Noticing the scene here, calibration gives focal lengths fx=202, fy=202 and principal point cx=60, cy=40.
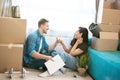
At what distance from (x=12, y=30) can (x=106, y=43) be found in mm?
1512

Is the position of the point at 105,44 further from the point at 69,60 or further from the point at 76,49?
the point at 69,60

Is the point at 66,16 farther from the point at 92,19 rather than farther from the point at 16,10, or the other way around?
the point at 16,10

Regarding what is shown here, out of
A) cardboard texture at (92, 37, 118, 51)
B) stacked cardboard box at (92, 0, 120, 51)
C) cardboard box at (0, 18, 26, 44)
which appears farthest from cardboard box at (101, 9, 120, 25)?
cardboard box at (0, 18, 26, 44)

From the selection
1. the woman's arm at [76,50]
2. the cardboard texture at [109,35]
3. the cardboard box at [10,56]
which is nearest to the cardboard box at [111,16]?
the cardboard texture at [109,35]

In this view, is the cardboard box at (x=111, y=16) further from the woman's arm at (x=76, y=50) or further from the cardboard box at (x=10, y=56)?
the cardboard box at (x=10, y=56)

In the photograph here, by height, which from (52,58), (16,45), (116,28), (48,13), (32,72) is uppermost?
(48,13)

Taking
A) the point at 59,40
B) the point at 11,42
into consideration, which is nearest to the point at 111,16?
the point at 59,40

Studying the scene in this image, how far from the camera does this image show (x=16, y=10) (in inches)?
125

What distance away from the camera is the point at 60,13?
3646 millimetres

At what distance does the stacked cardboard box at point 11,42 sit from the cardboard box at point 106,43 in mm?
1173

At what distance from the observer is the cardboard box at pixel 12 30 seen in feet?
9.93

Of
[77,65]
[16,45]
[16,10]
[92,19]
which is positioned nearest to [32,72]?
[16,45]

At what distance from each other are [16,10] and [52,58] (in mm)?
941

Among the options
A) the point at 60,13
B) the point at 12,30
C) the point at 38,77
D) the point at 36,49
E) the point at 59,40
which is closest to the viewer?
the point at 38,77
